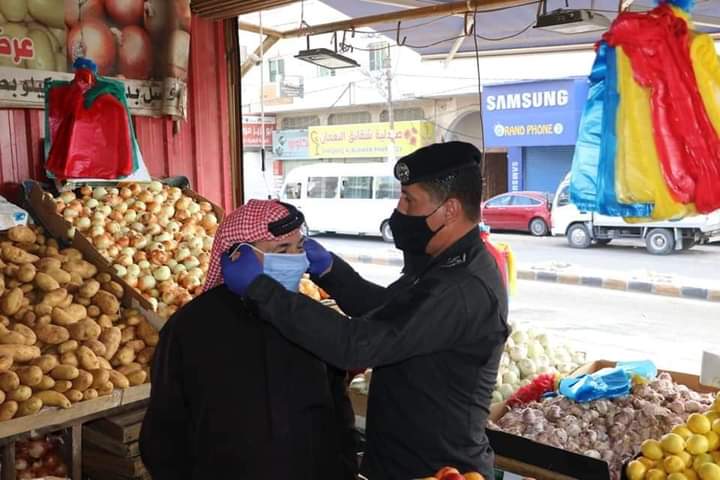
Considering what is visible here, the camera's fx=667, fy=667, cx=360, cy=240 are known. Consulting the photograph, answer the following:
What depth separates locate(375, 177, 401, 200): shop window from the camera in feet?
49.5

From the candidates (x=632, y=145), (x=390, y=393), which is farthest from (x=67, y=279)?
(x=632, y=145)

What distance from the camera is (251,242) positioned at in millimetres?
1940

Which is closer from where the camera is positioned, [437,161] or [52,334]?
[437,161]

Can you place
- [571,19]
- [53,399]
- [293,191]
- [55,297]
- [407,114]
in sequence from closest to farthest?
[53,399], [55,297], [571,19], [293,191], [407,114]

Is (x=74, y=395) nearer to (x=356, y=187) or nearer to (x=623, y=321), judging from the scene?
(x=623, y=321)

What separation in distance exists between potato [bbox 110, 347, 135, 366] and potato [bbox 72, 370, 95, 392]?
26 cm

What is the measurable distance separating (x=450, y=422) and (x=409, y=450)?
15 cm

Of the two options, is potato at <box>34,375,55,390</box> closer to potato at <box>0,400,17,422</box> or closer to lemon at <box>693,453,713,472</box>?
potato at <box>0,400,17,422</box>

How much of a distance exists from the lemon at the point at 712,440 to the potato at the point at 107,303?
2656 mm

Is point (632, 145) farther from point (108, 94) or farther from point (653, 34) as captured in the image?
point (108, 94)

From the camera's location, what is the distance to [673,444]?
225cm

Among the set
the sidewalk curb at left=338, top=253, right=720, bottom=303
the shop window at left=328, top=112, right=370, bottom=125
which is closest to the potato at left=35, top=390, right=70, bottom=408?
the sidewalk curb at left=338, top=253, right=720, bottom=303

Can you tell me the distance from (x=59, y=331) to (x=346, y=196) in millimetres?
13087

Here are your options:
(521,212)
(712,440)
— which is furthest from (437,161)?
(521,212)
